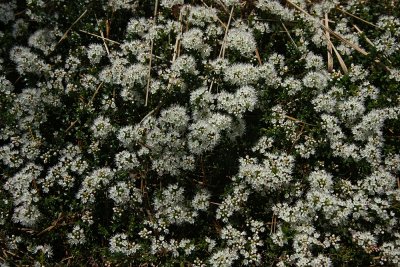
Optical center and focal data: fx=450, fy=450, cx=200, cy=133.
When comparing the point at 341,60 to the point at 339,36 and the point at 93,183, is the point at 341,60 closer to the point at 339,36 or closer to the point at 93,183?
the point at 339,36

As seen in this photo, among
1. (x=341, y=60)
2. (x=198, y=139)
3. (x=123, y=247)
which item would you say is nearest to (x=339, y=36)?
(x=341, y=60)

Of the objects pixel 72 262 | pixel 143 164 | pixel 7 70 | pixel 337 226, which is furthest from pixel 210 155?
pixel 7 70

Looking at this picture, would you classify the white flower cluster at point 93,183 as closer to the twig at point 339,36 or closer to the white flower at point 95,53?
the white flower at point 95,53

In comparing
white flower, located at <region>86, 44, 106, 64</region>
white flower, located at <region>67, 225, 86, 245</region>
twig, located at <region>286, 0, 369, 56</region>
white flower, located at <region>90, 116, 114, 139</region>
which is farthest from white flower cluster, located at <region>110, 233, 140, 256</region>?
twig, located at <region>286, 0, 369, 56</region>

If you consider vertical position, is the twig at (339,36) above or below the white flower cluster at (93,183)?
above

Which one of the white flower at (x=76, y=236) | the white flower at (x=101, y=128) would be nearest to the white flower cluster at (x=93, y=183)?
the white flower at (x=76, y=236)

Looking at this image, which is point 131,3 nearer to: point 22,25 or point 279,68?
point 22,25

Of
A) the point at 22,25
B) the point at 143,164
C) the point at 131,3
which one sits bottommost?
the point at 143,164

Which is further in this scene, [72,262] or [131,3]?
[131,3]
